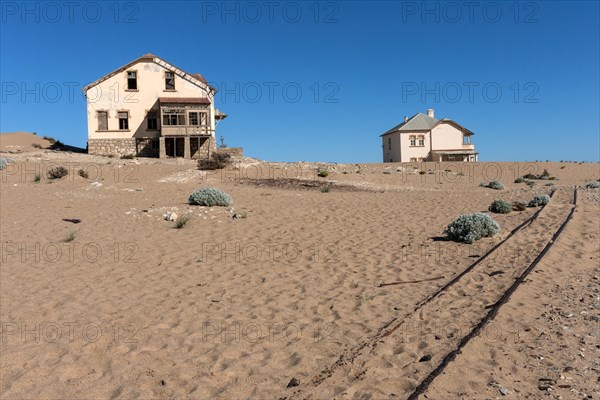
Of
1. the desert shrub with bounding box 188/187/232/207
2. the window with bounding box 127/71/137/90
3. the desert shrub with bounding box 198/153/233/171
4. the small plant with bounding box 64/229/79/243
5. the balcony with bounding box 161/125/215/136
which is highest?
the window with bounding box 127/71/137/90

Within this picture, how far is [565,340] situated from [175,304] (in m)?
5.57

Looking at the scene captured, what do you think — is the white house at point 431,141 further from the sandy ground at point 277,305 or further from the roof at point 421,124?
the sandy ground at point 277,305

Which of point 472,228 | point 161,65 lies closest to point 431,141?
point 161,65

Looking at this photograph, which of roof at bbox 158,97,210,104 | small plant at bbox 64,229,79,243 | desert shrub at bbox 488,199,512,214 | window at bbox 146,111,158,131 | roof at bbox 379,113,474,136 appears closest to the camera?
small plant at bbox 64,229,79,243

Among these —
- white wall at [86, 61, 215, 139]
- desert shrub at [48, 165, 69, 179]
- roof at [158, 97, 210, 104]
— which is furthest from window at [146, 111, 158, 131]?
desert shrub at [48, 165, 69, 179]

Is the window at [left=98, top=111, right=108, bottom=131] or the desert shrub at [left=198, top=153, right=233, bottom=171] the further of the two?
the window at [left=98, top=111, right=108, bottom=131]

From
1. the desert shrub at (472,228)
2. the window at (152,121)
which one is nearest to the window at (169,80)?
the window at (152,121)

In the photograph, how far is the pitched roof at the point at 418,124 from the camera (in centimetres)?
5550

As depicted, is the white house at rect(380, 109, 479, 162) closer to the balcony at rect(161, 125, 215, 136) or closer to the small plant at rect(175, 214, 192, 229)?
the balcony at rect(161, 125, 215, 136)

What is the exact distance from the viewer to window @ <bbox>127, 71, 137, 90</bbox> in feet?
128

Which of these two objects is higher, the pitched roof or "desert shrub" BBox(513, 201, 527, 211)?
the pitched roof

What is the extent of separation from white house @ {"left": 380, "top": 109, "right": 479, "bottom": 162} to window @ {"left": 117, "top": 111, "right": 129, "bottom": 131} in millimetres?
31537

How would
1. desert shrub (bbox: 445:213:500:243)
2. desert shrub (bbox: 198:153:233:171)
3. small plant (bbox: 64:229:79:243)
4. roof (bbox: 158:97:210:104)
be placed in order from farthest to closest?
roof (bbox: 158:97:210:104) → desert shrub (bbox: 198:153:233:171) → small plant (bbox: 64:229:79:243) → desert shrub (bbox: 445:213:500:243)

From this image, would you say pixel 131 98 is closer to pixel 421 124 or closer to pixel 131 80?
pixel 131 80
